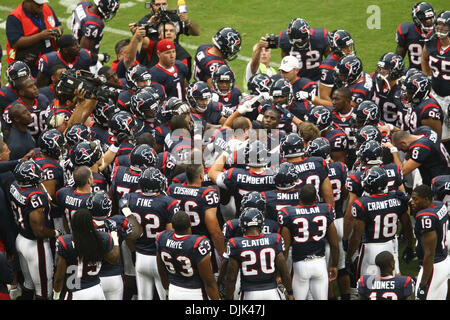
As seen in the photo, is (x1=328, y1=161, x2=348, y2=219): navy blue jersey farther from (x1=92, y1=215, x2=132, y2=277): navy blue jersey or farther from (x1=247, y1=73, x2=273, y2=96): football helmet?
(x1=92, y1=215, x2=132, y2=277): navy blue jersey

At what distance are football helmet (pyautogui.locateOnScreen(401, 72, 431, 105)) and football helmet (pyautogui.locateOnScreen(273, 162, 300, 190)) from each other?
2578 mm

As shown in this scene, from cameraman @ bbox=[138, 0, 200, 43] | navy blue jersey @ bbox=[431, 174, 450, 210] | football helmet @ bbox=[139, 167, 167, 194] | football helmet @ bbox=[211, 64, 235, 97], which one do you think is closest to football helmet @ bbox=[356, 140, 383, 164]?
navy blue jersey @ bbox=[431, 174, 450, 210]

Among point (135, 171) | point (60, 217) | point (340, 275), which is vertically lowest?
point (340, 275)

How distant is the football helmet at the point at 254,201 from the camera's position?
25.0ft

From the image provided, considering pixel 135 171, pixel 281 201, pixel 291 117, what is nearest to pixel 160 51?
pixel 291 117

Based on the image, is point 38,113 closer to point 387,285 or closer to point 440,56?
point 387,285

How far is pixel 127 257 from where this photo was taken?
8.66m

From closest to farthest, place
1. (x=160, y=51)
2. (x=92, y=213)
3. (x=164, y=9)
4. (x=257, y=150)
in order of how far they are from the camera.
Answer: (x=92, y=213), (x=257, y=150), (x=160, y=51), (x=164, y=9)

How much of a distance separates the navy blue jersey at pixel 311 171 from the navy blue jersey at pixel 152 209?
1464 millimetres

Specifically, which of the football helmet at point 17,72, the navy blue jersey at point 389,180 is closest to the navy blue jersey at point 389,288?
the navy blue jersey at point 389,180

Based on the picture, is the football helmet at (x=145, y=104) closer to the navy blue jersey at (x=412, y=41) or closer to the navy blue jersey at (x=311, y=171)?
the navy blue jersey at (x=311, y=171)

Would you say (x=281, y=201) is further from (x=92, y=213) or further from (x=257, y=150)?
(x=92, y=213)

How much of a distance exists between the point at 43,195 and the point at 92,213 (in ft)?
2.51

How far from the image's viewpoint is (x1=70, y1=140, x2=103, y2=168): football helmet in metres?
8.41
